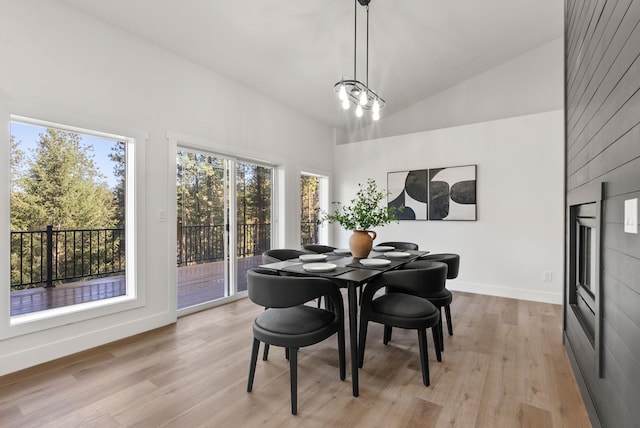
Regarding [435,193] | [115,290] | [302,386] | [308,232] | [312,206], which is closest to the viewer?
[302,386]

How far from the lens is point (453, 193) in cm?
455

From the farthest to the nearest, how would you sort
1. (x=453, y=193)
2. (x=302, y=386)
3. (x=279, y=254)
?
(x=453, y=193) < (x=279, y=254) < (x=302, y=386)

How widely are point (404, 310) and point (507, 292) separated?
9.51ft

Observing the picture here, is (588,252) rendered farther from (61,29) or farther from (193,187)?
(61,29)

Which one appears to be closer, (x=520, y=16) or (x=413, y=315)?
(x=413, y=315)

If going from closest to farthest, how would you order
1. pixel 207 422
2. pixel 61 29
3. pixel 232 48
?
pixel 207 422 < pixel 61 29 < pixel 232 48

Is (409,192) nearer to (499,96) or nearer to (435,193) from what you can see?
(435,193)

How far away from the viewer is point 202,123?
360cm

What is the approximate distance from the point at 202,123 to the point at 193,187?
769 mm

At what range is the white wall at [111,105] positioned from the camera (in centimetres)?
226

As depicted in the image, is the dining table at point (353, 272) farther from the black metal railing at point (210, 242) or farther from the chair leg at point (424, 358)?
the black metal railing at point (210, 242)

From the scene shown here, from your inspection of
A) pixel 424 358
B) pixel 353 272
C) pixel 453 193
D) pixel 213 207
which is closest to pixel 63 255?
pixel 213 207

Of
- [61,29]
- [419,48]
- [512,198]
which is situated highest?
[419,48]

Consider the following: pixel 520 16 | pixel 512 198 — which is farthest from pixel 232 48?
pixel 512 198
